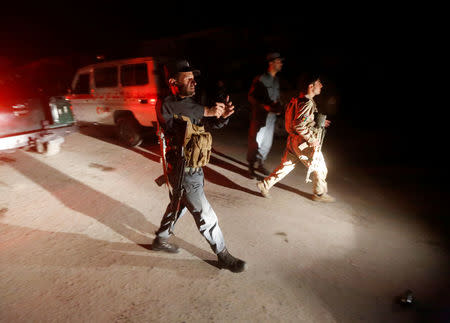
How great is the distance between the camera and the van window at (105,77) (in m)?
6.13

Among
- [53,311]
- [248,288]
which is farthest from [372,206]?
[53,311]

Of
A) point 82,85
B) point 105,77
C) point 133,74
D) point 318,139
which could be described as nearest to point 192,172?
point 318,139

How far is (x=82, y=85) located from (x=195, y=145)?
598cm

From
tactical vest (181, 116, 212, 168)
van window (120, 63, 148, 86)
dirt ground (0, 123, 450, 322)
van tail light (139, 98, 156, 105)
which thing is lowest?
dirt ground (0, 123, 450, 322)

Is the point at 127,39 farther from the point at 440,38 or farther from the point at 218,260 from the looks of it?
the point at 218,260

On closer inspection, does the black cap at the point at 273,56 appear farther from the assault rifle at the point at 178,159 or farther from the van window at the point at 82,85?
the van window at the point at 82,85

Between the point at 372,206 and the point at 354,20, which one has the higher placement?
the point at 354,20

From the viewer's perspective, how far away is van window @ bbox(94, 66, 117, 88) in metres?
6.13

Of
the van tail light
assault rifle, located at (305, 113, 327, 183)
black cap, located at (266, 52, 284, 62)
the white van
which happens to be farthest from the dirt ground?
black cap, located at (266, 52, 284, 62)

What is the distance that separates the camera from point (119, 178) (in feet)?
15.7

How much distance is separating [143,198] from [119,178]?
99cm

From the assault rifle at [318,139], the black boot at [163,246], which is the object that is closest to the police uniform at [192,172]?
the black boot at [163,246]

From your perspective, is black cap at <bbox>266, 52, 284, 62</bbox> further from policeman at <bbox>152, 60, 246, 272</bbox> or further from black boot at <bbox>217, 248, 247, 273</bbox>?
black boot at <bbox>217, 248, 247, 273</bbox>

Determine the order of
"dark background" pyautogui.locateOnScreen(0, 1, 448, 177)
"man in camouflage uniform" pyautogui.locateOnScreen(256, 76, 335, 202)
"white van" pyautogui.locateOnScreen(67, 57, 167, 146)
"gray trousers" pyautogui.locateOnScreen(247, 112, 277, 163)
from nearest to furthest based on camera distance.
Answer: "man in camouflage uniform" pyautogui.locateOnScreen(256, 76, 335, 202), "gray trousers" pyautogui.locateOnScreen(247, 112, 277, 163), "white van" pyautogui.locateOnScreen(67, 57, 167, 146), "dark background" pyautogui.locateOnScreen(0, 1, 448, 177)
